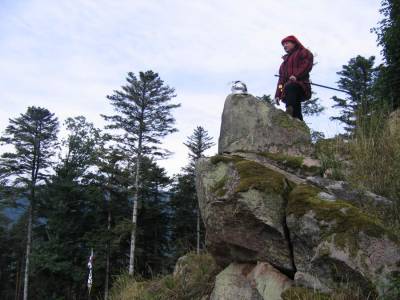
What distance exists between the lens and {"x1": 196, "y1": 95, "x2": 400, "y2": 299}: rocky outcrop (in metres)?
4.36

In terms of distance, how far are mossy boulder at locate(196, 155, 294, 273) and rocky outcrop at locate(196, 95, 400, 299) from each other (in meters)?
0.01

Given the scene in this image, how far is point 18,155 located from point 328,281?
33457mm

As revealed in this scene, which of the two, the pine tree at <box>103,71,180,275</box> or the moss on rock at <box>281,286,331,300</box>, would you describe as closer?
the moss on rock at <box>281,286,331,300</box>

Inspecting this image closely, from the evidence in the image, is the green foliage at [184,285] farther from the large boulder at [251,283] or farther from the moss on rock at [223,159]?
the moss on rock at [223,159]

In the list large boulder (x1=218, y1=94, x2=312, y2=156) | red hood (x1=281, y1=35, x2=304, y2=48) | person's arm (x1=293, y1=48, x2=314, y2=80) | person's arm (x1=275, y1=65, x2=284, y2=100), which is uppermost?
red hood (x1=281, y1=35, x2=304, y2=48)

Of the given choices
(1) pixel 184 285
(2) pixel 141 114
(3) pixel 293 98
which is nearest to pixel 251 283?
(1) pixel 184 285

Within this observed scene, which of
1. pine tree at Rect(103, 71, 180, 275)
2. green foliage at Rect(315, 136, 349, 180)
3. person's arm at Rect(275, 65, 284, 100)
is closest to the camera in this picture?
green foliage at Rect(315, 136, 349, 180)

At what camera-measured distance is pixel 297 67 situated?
793cm

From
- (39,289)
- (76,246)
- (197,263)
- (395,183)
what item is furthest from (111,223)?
(395,183)

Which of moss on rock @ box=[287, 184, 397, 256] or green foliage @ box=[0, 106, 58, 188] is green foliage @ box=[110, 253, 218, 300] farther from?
green foliage @ box=[0, 106, 58, 188]

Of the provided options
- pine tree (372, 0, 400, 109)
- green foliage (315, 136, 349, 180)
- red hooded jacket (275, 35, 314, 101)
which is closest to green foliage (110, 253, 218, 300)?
green foliage (315, 136, 349, 180)

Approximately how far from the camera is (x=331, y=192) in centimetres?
555

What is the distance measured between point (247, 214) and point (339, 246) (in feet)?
4.02

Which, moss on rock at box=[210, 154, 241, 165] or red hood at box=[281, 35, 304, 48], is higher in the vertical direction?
red hood at box=[281, 35, 304, 48]
